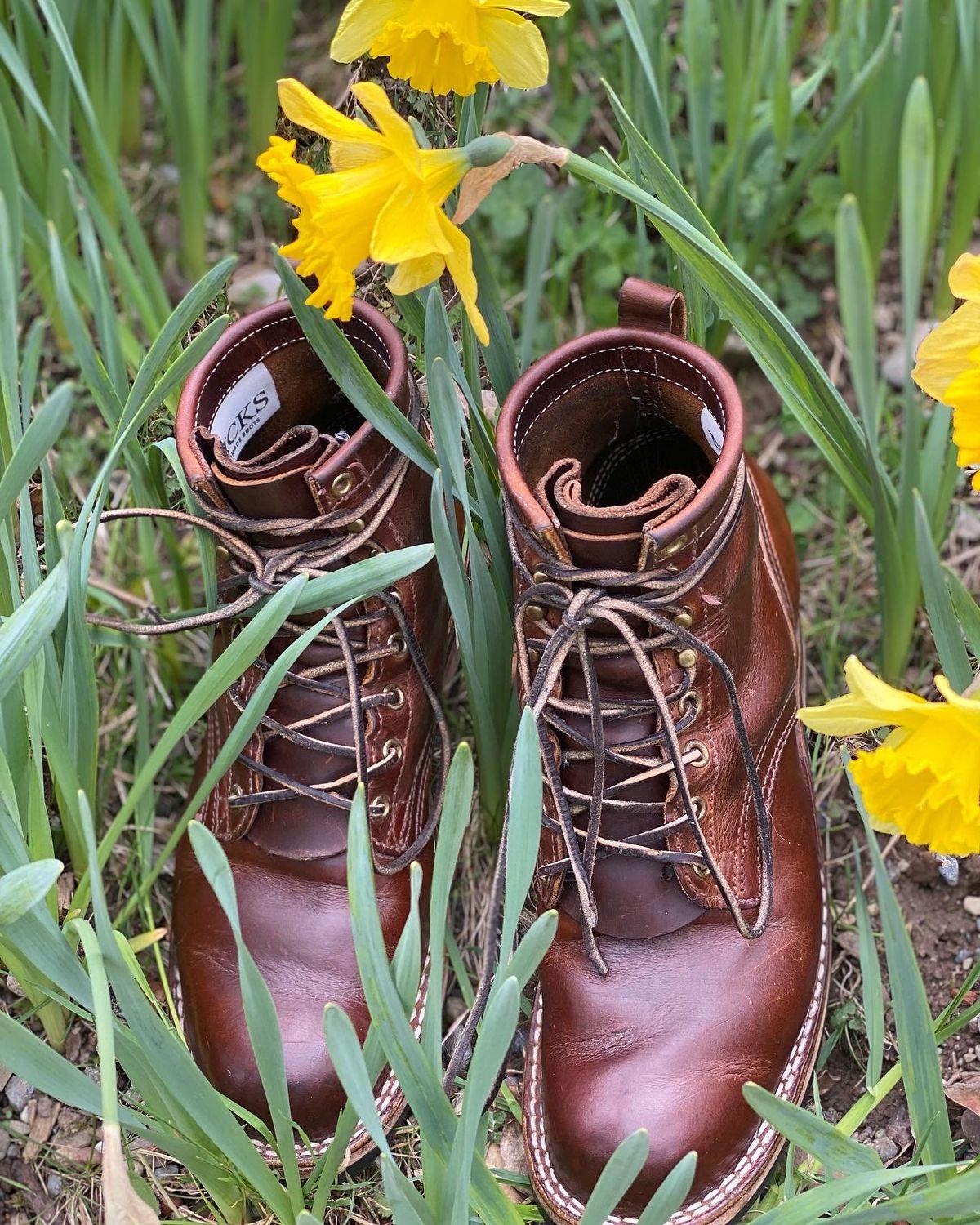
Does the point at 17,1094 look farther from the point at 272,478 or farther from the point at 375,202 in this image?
the point at 375,202

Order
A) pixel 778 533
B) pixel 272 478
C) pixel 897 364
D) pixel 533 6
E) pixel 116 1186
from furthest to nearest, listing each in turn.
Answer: pixel 897 364
pixel 778 533
pixel 272 478
pixel 533 6
pixel 116 1186

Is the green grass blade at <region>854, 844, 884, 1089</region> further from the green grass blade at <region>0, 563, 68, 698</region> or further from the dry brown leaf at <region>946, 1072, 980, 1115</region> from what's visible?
the green grass blade at <region>0, 563, 68, 698</region>

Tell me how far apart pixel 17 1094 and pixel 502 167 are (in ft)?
3.53

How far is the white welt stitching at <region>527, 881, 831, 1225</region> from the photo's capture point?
1076mm

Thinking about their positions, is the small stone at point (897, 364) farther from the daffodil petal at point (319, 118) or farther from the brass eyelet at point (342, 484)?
the daffodil petal at point (319, 118)

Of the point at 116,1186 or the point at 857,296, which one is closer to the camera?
the point at 116,1186

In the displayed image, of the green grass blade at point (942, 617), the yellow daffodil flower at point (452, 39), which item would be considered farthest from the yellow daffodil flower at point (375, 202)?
the green grass blade at point (942, 617)

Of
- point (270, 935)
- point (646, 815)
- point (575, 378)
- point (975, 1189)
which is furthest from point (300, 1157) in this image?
point (575, 378)

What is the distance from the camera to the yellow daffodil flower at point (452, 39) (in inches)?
39.4

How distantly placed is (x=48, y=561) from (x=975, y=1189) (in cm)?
96

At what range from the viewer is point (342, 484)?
45.6 inches

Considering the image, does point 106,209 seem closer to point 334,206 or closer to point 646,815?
point 334,206

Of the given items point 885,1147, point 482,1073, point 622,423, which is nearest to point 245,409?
point 622,423

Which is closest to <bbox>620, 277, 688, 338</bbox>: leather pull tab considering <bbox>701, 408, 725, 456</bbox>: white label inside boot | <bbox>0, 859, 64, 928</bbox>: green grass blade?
<bbox>701, 408, 725, 456</bbox>: white label inside boot
